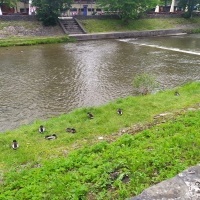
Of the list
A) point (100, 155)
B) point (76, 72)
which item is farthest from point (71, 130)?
point (76, 72)

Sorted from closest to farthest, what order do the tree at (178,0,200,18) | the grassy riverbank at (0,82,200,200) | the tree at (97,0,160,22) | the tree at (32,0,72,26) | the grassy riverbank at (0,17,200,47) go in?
the grassy riverbank at (0,82,200,200)
the grassy riverbank at (0,17,200,47)
the tree at (32,0,72,26)
the tree at (97,0,160,22)
the tree at (178,0,200,18)

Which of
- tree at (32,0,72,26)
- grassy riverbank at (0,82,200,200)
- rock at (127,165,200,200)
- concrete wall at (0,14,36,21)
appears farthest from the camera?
tree at (32,0,72,26)

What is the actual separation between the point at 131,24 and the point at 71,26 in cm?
776

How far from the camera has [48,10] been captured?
30.8m

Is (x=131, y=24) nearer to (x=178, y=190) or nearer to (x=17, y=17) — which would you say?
(x=17, y=17)

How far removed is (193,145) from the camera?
5.75 m

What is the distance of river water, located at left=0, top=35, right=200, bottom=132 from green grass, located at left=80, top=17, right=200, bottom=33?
659cm

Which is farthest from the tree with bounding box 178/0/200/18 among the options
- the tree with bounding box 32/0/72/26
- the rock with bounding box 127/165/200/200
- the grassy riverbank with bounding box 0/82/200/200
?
the rock with bounding box 127/165/200/200

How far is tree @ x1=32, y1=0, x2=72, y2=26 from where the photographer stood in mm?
30681

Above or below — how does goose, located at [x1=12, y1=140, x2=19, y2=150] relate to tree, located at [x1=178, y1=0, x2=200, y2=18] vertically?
below

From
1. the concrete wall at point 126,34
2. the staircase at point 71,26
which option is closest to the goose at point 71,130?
the concrete wall at point 126,34

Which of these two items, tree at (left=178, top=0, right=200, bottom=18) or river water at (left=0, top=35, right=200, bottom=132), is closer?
river water at (left=0, top=35, right=200, bottom=132)

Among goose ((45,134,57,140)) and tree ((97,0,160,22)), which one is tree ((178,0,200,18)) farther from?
goose ((45,134,57,140))

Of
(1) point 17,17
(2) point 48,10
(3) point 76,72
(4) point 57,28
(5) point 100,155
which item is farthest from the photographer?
(4) point 57,28
